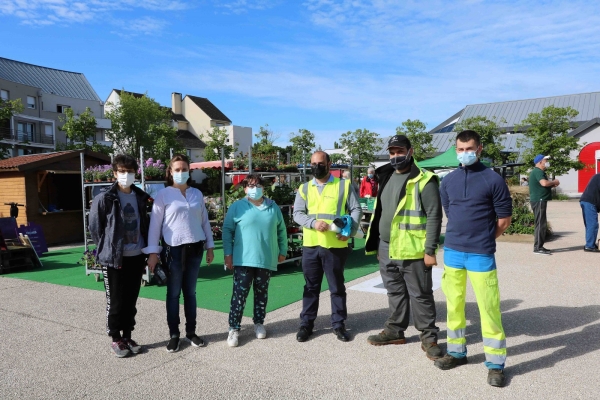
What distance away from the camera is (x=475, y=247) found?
3852 mm

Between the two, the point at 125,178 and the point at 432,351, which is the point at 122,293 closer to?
the point at 125,178

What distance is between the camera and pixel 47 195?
544 inches

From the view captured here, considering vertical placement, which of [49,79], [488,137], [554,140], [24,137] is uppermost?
[49,79]

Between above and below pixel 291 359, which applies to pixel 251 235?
above

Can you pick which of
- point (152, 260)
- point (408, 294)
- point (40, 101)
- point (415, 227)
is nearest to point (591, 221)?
point (408, 294)

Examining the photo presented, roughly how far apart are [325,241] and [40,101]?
54.7 m

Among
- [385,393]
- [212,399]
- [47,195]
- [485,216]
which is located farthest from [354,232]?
[47,195]

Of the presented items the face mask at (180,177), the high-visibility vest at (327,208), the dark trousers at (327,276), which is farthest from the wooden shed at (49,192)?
the dark trousers at (327,276)

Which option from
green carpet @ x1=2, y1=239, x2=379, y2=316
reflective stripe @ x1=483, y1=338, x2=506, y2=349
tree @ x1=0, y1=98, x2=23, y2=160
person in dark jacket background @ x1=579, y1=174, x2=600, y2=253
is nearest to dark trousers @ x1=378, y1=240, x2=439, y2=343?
reflective stripe @ x1=483, y1=338, x2=506, y2=349

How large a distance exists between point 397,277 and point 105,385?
2.73 meters

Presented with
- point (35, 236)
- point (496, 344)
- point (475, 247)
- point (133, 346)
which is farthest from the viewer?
point (35, 236)

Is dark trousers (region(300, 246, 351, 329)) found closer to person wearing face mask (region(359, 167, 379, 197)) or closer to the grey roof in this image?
person wearing face mask (region(359, 167, 379, 197))

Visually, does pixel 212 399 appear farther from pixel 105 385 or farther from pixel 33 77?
pixel 33 77

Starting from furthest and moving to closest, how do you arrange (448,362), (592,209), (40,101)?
(40,101), (592,209), (448,362)
